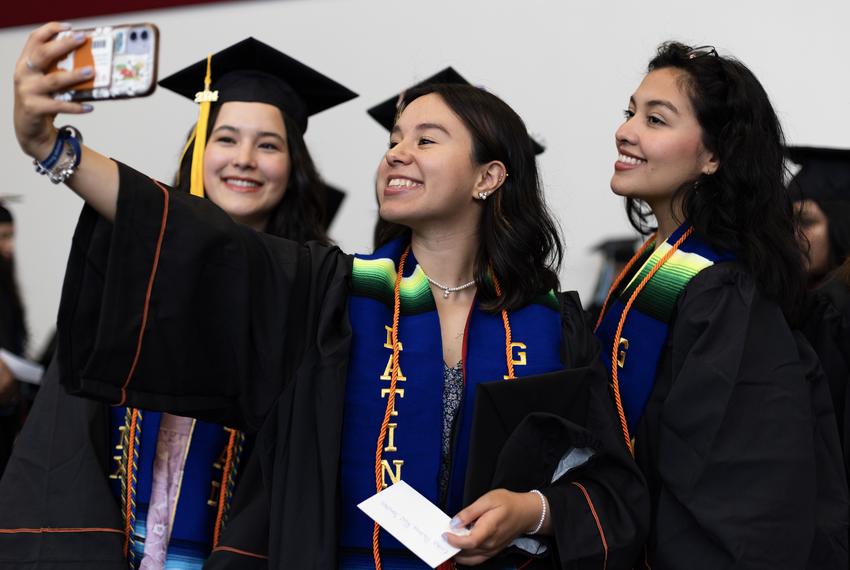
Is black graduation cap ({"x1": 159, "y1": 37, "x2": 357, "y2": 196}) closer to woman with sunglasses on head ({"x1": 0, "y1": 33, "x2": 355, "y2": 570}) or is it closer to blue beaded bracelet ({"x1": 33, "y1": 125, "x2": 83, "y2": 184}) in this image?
woman with sunglasses on head ({"x1": 0, "y1": 33, "x2": 355, "y2": 570})

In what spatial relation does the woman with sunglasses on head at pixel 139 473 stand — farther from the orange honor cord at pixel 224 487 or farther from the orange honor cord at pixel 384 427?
the orange honor cord at pixel 384 427

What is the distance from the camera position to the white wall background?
438 cm

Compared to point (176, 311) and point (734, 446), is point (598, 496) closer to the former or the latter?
point (734, 446)

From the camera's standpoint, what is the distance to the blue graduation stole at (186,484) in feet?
7.18

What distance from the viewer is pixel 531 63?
4.77m

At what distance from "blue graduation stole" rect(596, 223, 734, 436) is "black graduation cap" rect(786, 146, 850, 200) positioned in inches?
49.1

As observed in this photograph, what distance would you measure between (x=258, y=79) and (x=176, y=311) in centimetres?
118

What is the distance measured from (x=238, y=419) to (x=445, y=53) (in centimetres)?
331

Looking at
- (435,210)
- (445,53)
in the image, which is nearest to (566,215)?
(445,53)

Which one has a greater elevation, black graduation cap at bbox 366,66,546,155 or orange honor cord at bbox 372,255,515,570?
black graduation cap at bbox 366,66,546,155

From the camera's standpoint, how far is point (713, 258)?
2291mm

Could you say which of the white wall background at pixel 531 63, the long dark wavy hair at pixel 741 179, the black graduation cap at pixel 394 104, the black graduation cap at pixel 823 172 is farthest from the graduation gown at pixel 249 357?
the white wall background at pixel 531 63

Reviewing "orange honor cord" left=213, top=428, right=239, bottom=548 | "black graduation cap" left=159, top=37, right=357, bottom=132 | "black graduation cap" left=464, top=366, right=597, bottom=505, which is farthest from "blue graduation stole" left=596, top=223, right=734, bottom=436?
"black graduation cap" left=159, top=37, right=357, bottom=132

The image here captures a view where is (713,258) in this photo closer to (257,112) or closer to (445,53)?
(257,112)
